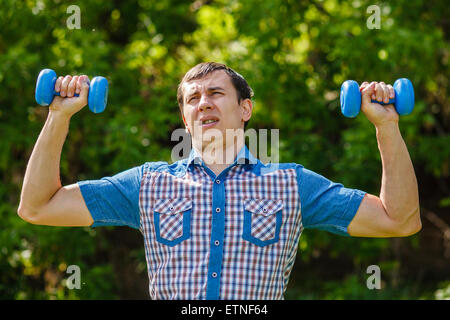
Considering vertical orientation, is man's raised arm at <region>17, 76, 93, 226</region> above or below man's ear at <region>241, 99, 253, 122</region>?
below

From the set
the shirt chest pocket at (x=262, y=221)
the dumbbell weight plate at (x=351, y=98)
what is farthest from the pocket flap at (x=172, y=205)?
the dumbbell weight plate at (x=351, y=98)

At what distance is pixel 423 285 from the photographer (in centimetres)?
604

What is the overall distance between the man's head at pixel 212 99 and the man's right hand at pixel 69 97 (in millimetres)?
444

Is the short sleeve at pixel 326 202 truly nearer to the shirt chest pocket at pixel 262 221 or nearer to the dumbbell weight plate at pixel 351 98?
the shirt chest pocket at pixel 262 221

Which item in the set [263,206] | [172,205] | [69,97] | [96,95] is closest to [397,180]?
[263,206]

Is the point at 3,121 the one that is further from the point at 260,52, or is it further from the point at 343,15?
the point at 343,15

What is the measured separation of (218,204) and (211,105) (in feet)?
1.44

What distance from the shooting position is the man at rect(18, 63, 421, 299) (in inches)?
87.9

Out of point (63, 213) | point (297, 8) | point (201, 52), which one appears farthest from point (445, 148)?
point (63, 213)

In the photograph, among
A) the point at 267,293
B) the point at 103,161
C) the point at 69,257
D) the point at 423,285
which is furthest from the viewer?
the point at 423,285

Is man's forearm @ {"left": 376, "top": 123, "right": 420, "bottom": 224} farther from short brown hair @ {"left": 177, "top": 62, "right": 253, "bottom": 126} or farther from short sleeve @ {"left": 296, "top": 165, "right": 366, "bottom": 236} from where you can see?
short brown hair @ {"left": 177, "top": 62, "right": 253, "bottom": 126}

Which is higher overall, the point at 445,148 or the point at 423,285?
the point at 445,148

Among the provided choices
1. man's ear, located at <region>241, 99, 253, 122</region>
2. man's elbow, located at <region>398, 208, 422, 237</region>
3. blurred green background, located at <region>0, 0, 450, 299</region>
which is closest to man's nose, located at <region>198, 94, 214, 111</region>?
man's ear, located at <region>241, 99, 253, 122</region>
